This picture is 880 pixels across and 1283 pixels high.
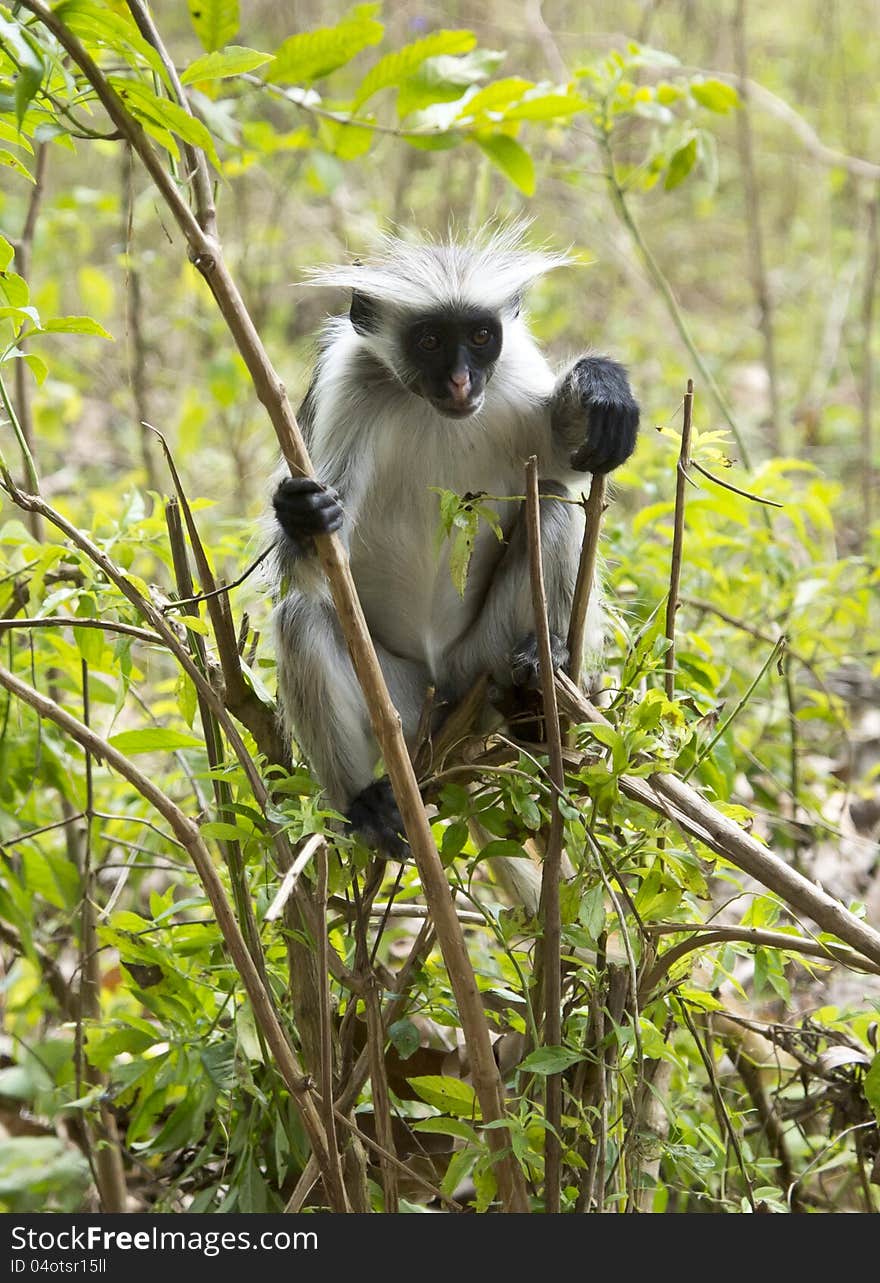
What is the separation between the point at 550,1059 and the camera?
2650 mm

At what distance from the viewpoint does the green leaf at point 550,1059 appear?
104 inches

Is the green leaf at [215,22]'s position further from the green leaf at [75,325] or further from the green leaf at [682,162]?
the green leaf at [682,162]

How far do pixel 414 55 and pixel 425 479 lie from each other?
161 centimetres

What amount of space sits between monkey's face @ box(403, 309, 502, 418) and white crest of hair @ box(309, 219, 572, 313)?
111mm

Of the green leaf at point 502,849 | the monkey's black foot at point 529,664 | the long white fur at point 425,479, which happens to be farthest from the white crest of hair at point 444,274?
the green leaf at point 502,849

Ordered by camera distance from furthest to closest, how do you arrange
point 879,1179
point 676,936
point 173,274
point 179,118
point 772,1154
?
point 173,274 → point 772,1154 → point 676,936 → point 879,1179 → point 179,118

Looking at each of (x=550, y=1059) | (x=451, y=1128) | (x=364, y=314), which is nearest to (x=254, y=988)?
(x=451, y=1128)

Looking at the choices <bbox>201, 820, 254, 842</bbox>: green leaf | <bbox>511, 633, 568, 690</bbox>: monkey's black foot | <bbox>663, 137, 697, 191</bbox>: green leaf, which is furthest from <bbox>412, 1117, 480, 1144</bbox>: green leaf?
<bbox>663, 137, 697, 191</bbox>: green leaf

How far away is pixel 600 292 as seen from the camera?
12.4 metres

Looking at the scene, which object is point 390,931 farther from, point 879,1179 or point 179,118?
point 179,118

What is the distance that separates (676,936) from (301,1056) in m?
0.95

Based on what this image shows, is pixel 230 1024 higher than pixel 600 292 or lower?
lower

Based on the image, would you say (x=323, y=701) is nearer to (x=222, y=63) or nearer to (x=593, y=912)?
(x=593, y=912)

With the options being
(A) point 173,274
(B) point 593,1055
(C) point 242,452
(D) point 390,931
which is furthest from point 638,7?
(B) point 593,1055
